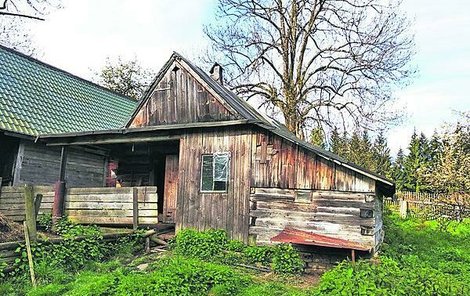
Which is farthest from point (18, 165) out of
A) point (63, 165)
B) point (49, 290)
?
point (49, 290)

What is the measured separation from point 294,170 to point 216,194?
8.47ft

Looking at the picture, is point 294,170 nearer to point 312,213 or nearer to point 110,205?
point 312,213

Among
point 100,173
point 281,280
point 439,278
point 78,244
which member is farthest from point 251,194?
point 100,173

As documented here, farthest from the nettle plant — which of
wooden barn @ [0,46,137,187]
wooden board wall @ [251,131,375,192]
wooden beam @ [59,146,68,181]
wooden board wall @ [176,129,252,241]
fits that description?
wooden barn @ [0,46,137,187]

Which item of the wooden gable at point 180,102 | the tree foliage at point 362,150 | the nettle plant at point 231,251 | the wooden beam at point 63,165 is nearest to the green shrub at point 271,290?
A: the nettle plant at point 231,251

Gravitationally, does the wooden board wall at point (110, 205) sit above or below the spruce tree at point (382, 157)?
below

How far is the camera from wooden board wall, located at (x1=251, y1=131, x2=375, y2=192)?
10555 millimetres

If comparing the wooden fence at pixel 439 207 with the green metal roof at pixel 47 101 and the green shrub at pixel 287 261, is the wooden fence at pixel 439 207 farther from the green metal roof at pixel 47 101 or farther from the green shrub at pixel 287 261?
the green metal roof at pixel 47 101

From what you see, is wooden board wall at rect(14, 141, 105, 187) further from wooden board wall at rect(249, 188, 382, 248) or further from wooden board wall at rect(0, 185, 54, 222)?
wooden board wall at rect(249, 188, 382, 248)

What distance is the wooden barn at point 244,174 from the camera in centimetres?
1052

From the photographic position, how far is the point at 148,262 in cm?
1016

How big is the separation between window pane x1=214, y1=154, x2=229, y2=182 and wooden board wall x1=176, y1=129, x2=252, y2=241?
0.19m

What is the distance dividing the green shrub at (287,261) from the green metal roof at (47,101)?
34.9 ft

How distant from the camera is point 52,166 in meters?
16.4
